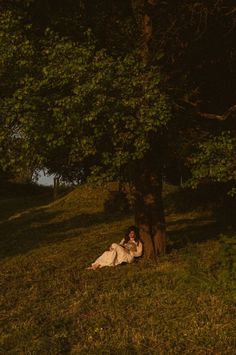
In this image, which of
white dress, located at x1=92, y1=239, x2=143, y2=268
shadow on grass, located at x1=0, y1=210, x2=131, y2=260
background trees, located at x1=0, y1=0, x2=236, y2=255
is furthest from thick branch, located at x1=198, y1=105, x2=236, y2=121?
shadow on grass, located at x1=0, y1=210, x2=131, y2=260

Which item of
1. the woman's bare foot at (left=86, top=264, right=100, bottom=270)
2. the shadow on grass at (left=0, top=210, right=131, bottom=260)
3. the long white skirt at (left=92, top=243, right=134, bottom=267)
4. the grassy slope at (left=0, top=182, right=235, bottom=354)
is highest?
the shadow on grass at (left=0, top=210, right=131, bottom=260)

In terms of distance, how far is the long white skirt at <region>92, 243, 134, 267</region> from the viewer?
1706 centimetres

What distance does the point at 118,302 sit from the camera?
40.4 feet

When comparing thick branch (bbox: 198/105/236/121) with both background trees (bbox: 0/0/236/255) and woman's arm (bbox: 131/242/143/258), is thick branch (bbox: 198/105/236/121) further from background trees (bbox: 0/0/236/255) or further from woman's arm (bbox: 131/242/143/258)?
woman's arm (bbox: 131/242/143/258)

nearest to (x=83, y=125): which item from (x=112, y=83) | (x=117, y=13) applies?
(x=112, y=83)

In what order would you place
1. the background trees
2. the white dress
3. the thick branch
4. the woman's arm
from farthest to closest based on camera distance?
1. the woman's arm
2. the white dress
3. the thick branch
4. the background trees

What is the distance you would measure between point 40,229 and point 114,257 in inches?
543

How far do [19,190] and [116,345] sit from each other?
5474 cm

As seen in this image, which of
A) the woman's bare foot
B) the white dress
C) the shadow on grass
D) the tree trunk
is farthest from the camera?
the shadow on grass

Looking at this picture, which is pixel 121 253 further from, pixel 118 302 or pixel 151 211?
pixel 118 302

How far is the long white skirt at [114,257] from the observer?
17.1 metres

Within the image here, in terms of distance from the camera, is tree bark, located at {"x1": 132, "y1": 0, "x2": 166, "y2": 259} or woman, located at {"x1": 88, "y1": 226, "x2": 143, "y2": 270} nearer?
woman, located at {"x1": 88, "y1": 226, "x2": 143, "y2": 270}

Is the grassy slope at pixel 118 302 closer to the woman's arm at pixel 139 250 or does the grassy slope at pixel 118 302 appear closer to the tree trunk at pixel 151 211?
the woman's arm at pixel 139 250

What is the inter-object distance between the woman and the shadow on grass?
613 cm
